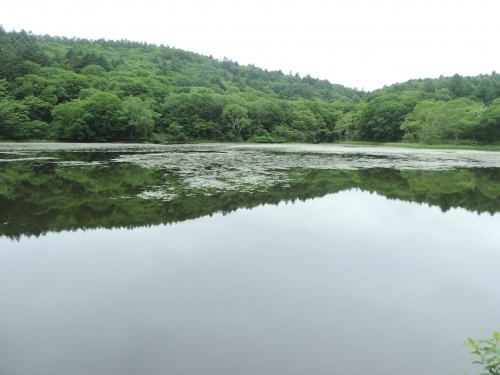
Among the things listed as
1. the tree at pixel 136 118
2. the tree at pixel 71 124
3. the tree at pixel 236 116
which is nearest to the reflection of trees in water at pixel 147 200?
the tree at pixel 71 124

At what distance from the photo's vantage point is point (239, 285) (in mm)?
5223

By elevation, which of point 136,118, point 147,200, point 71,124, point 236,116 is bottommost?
point 147,200

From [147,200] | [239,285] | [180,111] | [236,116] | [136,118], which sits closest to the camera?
[239,285]

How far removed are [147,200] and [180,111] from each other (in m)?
57.7

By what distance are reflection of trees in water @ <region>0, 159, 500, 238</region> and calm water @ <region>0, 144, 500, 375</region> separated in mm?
121

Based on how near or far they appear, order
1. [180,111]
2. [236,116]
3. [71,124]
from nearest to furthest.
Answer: [71,124]
[180,111]
[236,116]

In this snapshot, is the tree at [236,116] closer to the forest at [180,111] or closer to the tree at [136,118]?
the forest at [180,111]

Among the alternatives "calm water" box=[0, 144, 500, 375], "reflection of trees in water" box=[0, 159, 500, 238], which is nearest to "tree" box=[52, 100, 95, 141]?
"reflection of trees in water" box=[0, 159, 500, 238]

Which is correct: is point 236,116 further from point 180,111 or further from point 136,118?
point 136,118

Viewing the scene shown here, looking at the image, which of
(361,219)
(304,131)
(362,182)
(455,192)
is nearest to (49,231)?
(361,219)

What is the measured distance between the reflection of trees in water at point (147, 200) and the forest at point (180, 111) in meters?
38.3

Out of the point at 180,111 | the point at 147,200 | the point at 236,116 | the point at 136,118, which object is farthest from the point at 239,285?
the point at 236,116

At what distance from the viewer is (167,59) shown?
5098 inches

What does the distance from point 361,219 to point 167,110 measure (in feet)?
202
